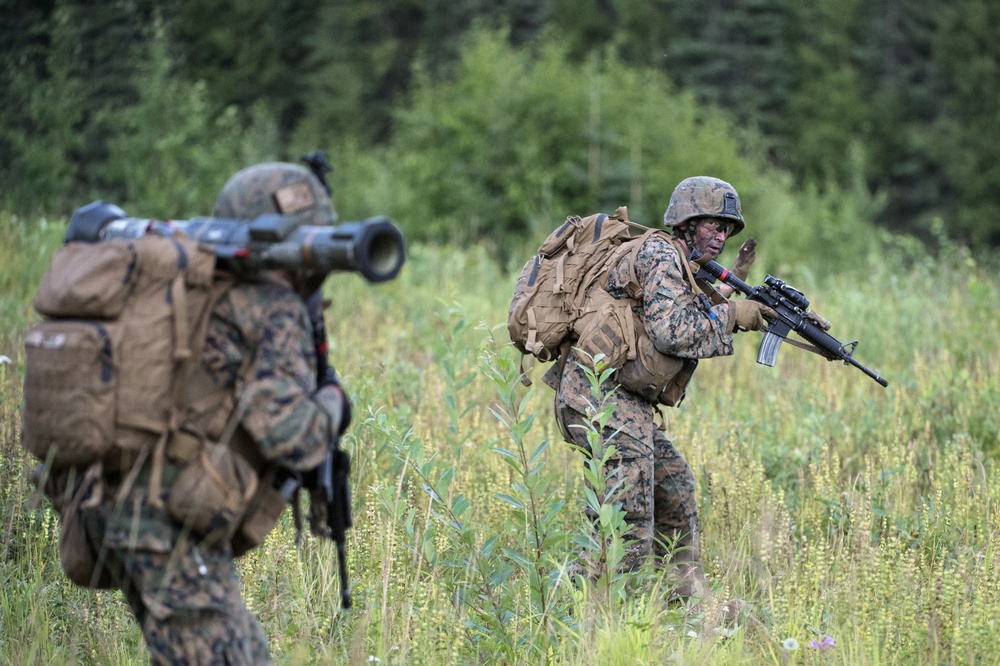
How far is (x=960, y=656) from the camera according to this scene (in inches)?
148

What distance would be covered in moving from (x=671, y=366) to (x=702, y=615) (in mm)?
1198

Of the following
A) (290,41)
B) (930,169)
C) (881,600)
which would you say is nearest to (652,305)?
(881,600)

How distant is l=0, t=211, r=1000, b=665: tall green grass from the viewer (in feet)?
12.6

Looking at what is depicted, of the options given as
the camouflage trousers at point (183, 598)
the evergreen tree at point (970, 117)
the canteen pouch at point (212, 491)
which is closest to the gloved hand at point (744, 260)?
the canteen pouch at point (212, 491)

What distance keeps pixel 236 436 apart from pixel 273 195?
0.70 m

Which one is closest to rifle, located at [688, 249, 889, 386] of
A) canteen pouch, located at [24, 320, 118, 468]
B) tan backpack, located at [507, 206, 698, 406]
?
tan backpack, located at [507, 206, 698, 406]

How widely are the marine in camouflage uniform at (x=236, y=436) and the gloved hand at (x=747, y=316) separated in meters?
2.52

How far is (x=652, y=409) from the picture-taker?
5.07m

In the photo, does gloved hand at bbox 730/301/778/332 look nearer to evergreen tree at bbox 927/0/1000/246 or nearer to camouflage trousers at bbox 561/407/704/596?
camouflage trousers at bbox 561/407/704/596

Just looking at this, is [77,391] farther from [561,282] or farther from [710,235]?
[710,235]

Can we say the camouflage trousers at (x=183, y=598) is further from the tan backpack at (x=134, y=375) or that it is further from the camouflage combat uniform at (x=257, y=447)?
the tan backpack at (x=134, y=375)

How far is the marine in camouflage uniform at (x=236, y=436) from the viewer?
2871 mm

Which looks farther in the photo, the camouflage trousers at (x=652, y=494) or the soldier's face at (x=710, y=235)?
the soldier's face at (x=710, y=235)

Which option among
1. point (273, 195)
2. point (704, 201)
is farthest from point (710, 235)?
point (273, 195)
